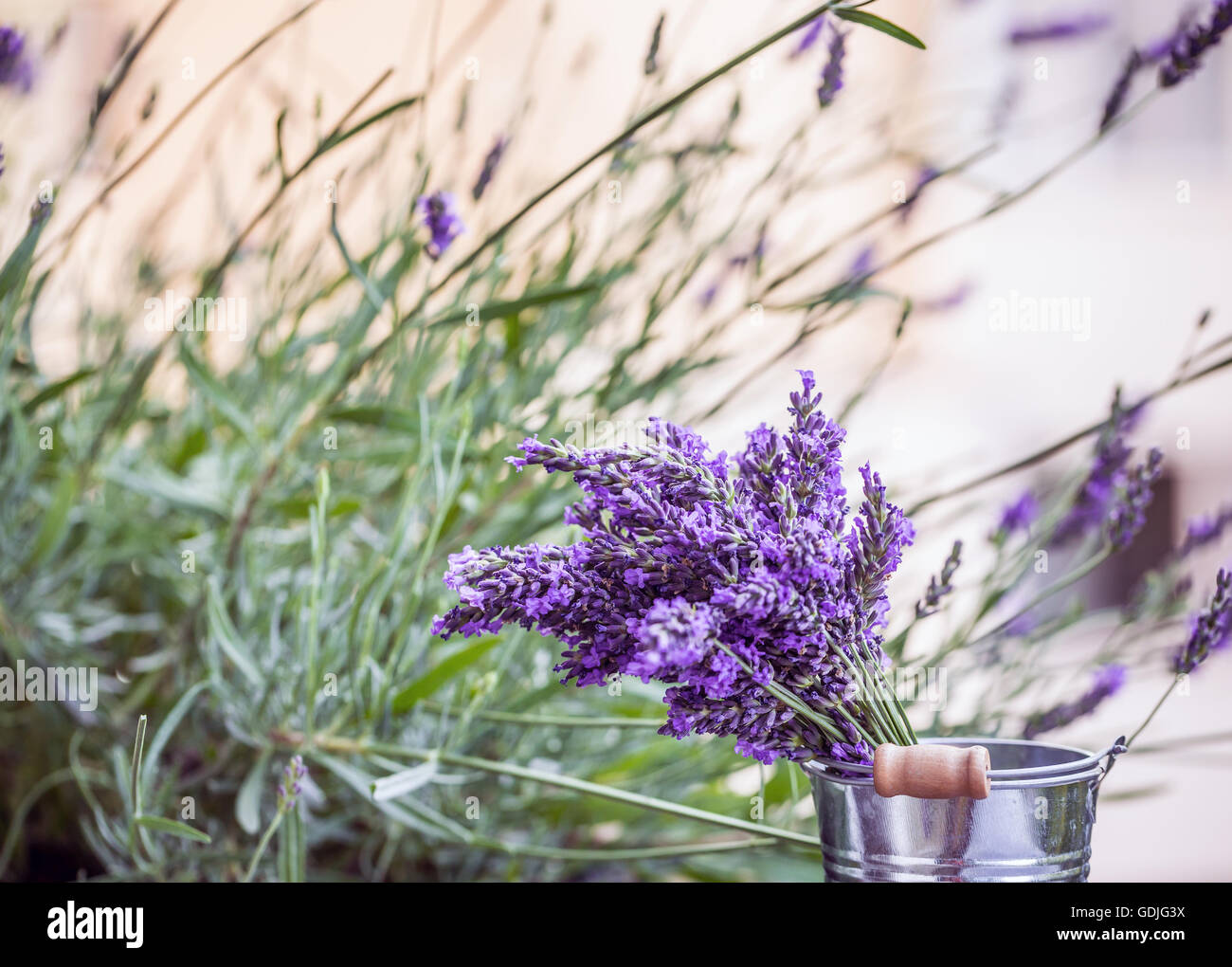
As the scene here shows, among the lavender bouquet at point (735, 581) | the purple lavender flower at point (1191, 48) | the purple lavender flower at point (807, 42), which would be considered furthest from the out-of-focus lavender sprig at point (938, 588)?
the purple lavender flower at point (807, 42)

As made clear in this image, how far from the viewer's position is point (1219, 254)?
7.86ft

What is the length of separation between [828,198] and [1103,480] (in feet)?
5.65

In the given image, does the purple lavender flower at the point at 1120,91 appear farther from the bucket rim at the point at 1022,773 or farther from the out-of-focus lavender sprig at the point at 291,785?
the out-of-focus lavender sprig at the point at 291,785

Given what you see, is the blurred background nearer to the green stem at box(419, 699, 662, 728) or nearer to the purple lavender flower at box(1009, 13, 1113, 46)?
the purple lavender flower at box(1009, 13, 1113, 46)

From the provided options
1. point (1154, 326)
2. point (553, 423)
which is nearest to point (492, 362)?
point (553, 423)

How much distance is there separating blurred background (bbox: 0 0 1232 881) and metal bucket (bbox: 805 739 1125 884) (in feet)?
0.34

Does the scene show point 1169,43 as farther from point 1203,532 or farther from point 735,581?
point 735,581

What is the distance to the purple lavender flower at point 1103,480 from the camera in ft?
0.90

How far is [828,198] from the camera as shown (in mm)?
1902

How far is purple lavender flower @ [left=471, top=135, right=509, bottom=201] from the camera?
306 mm

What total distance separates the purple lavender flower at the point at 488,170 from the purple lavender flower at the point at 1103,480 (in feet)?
0.65

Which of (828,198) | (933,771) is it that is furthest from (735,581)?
(828,198)

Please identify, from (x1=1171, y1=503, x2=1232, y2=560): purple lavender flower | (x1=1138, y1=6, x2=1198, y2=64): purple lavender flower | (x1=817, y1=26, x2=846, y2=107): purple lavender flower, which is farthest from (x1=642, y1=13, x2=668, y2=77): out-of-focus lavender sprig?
(x1=1171, y1=503, x2=1232, y2=560): purple lavender flower
